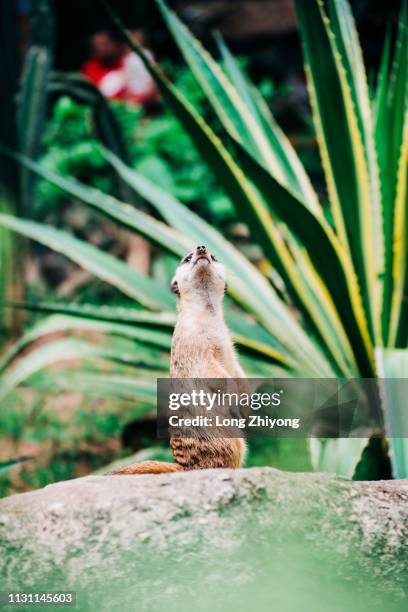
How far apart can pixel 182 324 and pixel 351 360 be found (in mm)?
590

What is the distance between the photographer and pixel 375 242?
5.48 ft

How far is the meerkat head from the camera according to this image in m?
1.08

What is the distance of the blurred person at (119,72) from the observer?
405cm

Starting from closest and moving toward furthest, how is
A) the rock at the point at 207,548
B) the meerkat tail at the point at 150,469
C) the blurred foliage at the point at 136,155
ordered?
the rock at the point at 207,548
the meerkat tail at the point at 150,469
the blurred foliage at the point at 136,155

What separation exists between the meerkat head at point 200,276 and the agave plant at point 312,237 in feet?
1.30

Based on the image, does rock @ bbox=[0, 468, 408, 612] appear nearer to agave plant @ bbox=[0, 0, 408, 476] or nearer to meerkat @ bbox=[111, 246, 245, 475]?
meerkat @ bbox=[111, 246, 245, 475]

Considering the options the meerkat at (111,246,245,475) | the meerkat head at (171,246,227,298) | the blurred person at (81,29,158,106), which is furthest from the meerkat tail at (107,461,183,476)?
the blurred person at (81,29,158,106)

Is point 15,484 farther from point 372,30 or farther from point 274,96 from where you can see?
point 372,30

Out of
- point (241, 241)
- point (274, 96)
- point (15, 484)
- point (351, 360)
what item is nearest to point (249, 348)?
point (351, 360)

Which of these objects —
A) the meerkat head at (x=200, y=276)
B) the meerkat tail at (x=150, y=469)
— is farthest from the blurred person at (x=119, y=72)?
the meerkat tail at (x=150, y=469)

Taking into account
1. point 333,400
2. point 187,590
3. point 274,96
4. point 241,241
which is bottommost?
point 187,590

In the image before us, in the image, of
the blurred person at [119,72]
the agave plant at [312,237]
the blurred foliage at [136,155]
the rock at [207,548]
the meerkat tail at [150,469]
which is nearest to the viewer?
the rock at [207,548]

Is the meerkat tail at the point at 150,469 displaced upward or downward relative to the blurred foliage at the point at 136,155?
downward

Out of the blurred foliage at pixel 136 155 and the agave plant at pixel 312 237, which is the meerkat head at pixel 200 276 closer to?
the agave plant at pixel 312 237
